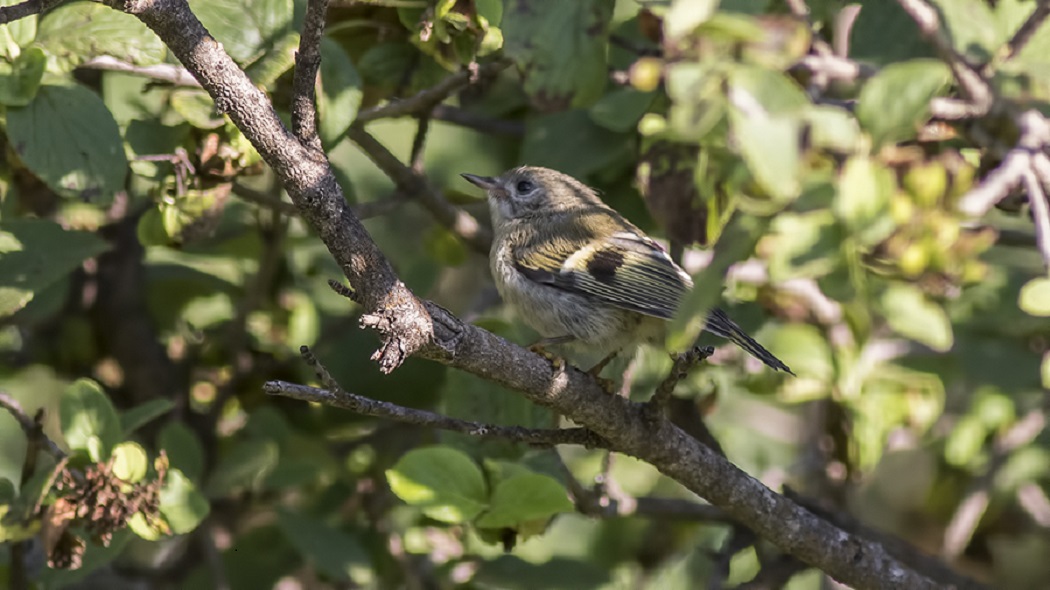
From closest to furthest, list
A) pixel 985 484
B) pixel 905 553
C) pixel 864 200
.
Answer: pixel 864 200, pixel 905 553, pixel 985 484

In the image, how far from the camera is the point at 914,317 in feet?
5.50

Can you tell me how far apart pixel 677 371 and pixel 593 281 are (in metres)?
0.89

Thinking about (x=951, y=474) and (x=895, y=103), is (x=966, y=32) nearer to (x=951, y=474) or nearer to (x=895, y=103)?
(x=895, y=103)

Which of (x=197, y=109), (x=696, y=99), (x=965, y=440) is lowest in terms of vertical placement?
(x=965, y=440)

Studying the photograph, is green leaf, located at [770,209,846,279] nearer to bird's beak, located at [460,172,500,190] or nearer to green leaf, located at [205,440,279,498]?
green leaf, located at [205,440,279,498]

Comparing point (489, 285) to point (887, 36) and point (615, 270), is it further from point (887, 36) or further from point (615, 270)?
point (887, 36)

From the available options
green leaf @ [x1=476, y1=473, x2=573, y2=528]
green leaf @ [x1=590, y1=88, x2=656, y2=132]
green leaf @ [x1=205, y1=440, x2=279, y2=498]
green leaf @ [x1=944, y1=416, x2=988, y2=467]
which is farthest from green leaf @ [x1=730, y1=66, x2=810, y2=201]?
green leaf @ [x1=944, y1=416, x2=988, y2=467]

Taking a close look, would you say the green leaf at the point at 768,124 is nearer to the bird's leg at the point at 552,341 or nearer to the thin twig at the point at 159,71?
the bird's leg at the point at 552,341

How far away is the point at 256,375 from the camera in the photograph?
3746 mm

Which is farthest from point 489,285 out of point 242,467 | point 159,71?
point 159,71

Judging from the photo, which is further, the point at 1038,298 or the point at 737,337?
the point at 737,337

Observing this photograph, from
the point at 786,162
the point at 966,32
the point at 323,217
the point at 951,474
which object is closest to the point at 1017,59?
the point at 966,32

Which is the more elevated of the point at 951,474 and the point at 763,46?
the point at 763,46

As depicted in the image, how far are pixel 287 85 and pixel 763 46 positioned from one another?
154cm
